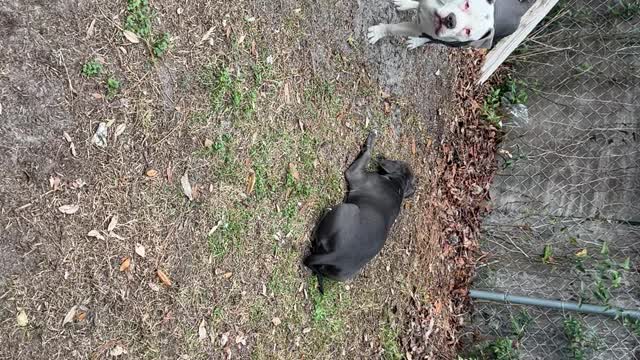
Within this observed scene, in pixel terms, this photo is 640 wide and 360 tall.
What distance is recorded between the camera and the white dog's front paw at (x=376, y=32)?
18.1 ft

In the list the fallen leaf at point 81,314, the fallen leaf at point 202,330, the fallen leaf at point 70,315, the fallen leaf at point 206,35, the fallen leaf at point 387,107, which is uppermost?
the fallen leaf at point 206,35

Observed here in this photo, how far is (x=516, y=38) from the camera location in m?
6.78

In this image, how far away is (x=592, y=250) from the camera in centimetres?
639

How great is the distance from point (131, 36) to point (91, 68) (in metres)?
0.32

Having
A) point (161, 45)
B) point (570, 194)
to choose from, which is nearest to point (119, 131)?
point (161, 45)

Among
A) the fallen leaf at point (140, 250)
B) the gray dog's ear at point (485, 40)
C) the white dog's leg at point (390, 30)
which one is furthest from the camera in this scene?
the white dog's leg at point (390, 30)

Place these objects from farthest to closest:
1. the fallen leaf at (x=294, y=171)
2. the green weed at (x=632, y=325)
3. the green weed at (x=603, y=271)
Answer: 1. the green weed at (x=603, y=271)
2. the green weed at (x=632, y=325)
3. the fallen leaf at (x=294, y=171)

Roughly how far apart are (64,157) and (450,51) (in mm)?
4423

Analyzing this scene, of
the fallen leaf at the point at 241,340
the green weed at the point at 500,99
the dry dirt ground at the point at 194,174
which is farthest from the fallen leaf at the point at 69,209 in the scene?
the green weed at the point at 500,99

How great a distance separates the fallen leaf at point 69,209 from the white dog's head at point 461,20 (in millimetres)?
2624

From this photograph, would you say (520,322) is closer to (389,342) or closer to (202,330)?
(389,342)

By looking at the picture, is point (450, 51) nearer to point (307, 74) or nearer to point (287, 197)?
point (307, 74)

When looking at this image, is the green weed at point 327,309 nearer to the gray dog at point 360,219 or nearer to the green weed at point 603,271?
the gray dog at point 360,219

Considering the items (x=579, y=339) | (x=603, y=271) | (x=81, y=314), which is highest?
(x=81, y=314)
